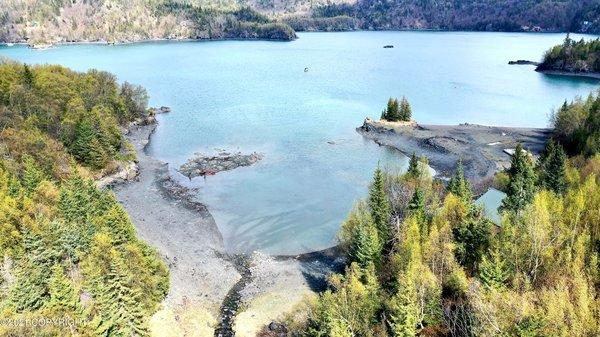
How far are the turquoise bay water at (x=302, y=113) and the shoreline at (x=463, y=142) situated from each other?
449 cm

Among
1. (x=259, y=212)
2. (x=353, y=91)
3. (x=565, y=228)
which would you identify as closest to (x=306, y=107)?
(x=353, y=91)

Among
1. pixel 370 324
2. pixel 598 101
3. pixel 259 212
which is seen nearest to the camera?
pixel 370 324

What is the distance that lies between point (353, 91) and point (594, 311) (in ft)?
367

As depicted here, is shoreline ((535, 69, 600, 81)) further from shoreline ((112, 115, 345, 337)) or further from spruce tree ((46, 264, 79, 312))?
spruce tree ((46, 264, 79, 312))

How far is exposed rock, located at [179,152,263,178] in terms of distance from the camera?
73562 millimetres

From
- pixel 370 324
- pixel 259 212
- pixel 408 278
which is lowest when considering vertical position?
pixel 259 212

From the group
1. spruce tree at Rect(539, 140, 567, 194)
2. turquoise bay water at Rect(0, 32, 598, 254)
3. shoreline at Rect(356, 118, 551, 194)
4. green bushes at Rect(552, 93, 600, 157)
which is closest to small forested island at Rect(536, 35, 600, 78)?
turquoise bay water at Rect(0, 32, 598, 254)

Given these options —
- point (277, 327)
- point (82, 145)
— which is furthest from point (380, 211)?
point (82, 145)

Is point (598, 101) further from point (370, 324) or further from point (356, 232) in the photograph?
point (370, 324)

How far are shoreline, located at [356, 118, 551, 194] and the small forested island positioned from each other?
226ft

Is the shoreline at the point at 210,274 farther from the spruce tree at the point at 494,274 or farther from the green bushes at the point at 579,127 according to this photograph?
the green bushes at the point at 579,127

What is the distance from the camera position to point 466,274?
3456cm

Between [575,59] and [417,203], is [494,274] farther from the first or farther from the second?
[575,59]

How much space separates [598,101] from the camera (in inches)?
2955
